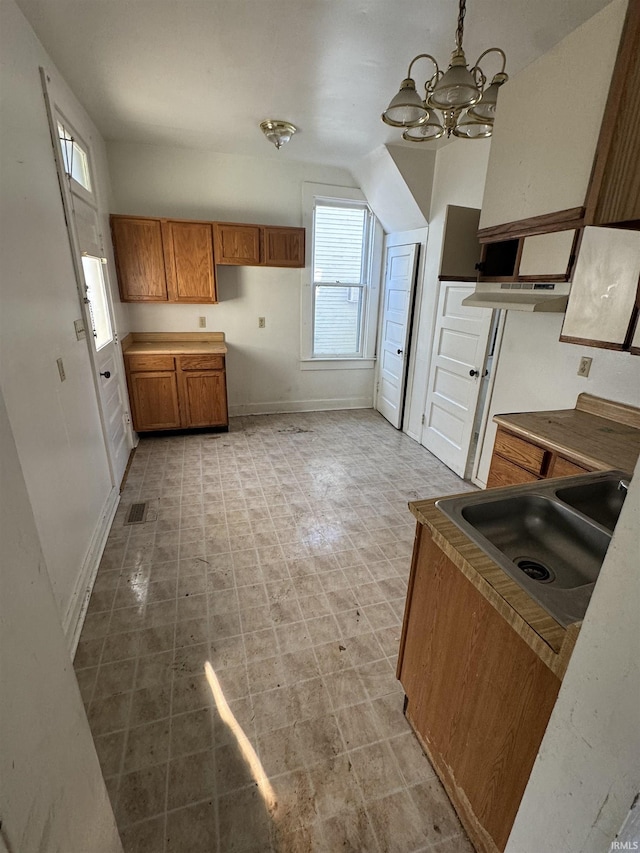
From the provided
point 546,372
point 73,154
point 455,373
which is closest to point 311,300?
point 455,373

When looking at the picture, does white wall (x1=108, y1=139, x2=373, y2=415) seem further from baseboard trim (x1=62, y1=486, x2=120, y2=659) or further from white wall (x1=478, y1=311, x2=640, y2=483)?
white wall (x1=478, y1=311, x2=640, y2=483)

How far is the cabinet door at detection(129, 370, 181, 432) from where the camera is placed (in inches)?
153

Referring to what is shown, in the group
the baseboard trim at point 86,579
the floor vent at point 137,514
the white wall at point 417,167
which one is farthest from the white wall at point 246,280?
the baseboard trim at point 86,579

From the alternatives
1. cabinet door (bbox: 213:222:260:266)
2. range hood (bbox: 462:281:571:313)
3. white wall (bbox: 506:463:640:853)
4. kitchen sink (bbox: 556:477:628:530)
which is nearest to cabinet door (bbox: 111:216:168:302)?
cabinet door (bbox: 213:222:260:266)

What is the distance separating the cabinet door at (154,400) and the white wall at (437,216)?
2546 millimetres

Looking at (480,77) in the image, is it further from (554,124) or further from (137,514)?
(137,514)

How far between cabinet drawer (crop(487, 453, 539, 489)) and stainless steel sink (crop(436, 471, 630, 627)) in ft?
2.00

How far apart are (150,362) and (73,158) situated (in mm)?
1695

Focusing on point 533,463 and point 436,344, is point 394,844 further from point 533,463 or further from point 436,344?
point 436,344

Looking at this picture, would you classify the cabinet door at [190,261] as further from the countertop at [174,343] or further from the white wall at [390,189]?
the white wall at [390,189]

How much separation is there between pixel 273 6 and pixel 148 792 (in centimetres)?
319

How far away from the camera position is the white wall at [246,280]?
3.92m

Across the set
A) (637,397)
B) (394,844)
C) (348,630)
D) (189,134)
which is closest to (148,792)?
(394,844)

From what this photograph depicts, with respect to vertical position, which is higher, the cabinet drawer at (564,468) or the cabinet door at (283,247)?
the cabinet door at (283,247)
